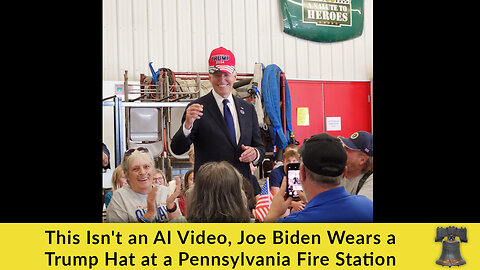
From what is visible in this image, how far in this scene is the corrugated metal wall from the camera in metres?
5.75

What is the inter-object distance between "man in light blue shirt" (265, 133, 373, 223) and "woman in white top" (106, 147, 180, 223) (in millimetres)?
447

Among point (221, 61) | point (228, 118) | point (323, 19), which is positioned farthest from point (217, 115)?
point (323, 19)

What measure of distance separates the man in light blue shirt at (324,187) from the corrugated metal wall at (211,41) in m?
4.36

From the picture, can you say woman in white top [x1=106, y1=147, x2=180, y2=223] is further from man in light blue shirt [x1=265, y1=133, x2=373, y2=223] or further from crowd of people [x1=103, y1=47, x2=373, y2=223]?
man in light blue shirt [x1=265, y1=133, x2=373, y2=223]

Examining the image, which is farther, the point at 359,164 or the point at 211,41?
the point at 211,41

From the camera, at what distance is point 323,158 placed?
164 centimetres

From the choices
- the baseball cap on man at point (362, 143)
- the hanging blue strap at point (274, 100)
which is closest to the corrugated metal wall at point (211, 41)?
the hanging blue strap at point (274, 100)

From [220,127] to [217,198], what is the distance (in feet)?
1.34

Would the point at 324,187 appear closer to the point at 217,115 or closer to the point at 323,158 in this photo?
the point at 323,158

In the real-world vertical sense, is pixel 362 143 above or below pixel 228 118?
below
